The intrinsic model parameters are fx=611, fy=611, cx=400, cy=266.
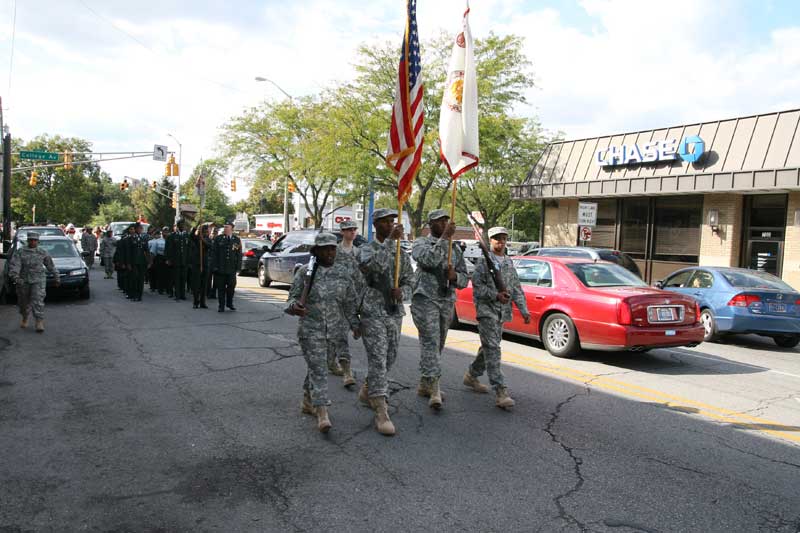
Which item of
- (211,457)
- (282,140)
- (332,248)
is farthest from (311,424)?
(282,140)

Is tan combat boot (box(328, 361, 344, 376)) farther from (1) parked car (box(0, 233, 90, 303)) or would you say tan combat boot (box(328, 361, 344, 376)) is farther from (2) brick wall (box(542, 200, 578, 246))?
(2) brick wall (box(542, 200, 578, 246))

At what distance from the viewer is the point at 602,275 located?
9102 mm

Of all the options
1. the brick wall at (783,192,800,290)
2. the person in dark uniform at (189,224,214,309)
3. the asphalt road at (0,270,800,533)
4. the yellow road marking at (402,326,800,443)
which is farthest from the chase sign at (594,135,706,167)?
the person in dark uniform at (189,224,214,309)

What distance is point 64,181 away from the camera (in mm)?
65062

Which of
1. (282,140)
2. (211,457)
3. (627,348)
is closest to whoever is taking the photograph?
(211,457)

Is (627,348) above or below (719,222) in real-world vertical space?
below

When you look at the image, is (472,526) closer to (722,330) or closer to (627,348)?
(627,348)

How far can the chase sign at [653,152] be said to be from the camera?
64.0ft

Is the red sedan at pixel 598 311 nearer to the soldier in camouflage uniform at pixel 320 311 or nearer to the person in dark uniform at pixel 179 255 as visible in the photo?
the soldier in camouflage uniform at pixel 320 311

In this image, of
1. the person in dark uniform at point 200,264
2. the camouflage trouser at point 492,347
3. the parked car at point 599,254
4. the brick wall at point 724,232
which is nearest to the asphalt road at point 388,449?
the camouflage trouser at point 492,347

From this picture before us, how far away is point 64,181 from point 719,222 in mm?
65057

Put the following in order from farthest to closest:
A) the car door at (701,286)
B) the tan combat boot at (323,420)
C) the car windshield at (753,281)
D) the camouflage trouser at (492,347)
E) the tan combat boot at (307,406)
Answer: the car door at (701,286) < the car windshield at (753,281) < the camouflage trouser at (492,347) < the tan combat boot at (307,406) < the tan combat boot at (323,420)

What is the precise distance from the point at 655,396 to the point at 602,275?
2.75 m

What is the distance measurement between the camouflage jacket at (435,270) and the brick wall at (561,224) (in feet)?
64.6
